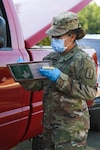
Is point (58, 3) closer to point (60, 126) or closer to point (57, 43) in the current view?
point (57, 43)

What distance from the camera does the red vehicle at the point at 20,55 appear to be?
3.30 meters

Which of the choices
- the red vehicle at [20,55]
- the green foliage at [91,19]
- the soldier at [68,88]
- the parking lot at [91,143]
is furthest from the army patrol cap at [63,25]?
the green foliage at [91,19]

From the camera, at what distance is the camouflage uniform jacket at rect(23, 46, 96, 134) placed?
276cm

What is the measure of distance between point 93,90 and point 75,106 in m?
0.18

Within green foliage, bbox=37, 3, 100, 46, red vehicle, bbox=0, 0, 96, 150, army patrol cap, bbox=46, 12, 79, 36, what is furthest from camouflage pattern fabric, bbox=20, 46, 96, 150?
green foliage, bbox=37, 3, 100, 46

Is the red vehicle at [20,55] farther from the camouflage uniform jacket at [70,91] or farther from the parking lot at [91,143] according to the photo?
the parking lot at [91,143]

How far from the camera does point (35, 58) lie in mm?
3678

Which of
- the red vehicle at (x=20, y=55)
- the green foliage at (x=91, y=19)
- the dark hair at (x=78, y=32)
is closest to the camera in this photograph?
the dark hair at (x=78, y=32)

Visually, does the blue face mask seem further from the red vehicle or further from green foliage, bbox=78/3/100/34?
green foliage, bbox=78/3/100/34

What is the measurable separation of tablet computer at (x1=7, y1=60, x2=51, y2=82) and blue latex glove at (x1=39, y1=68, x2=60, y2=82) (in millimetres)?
32

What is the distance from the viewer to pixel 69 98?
2.87m

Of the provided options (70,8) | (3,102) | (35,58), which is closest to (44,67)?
(3,102)

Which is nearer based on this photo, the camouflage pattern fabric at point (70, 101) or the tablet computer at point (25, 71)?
the tablet computer at point (25, 71)

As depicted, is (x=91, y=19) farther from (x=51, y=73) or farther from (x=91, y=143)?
(x=51, y=73)
